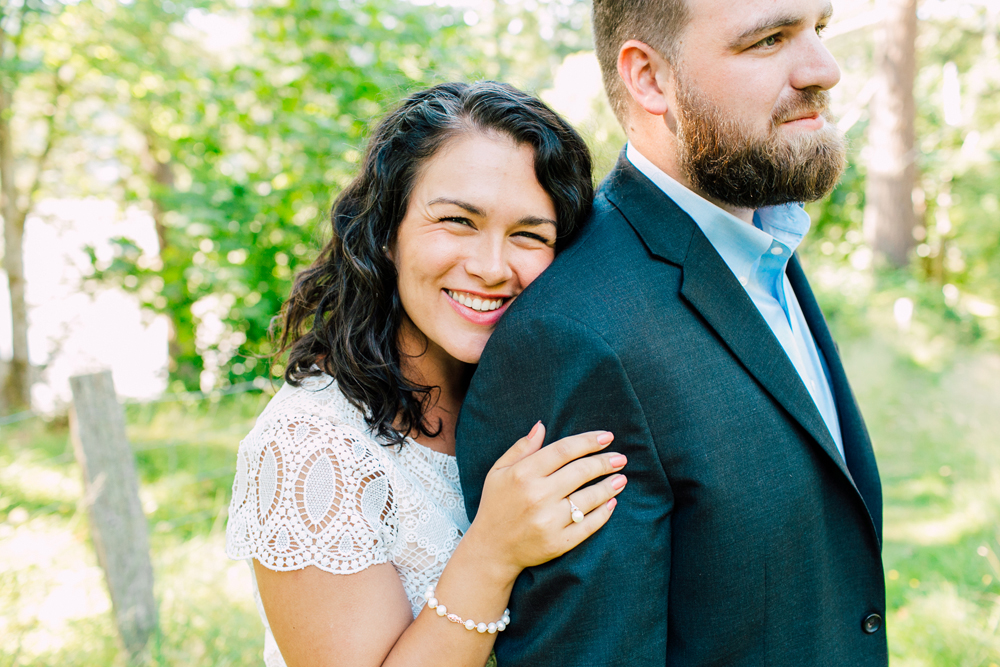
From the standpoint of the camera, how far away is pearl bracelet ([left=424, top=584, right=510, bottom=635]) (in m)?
1.45

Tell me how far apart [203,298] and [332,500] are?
4.21m

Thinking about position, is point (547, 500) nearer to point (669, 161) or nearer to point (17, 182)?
point (669, 161)

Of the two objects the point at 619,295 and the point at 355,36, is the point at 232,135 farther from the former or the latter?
the point at 619,295

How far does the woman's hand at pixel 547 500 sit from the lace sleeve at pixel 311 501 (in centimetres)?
28

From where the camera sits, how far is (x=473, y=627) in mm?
1449

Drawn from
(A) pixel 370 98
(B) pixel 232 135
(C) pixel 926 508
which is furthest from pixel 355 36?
(C) pixel 926 508

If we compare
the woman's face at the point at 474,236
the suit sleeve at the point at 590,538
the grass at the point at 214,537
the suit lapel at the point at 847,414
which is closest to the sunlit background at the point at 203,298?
the grass at the point at 214,537

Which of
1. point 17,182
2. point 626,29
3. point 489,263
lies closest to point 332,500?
point 489,263

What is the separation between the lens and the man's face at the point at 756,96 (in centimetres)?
158

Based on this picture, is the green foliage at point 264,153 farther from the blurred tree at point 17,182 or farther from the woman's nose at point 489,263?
the woman's nose at point 489,263

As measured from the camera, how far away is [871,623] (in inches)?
62.6

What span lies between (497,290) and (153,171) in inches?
319

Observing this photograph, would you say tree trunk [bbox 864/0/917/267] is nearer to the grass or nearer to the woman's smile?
the grass

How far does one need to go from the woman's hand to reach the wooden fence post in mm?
2535
